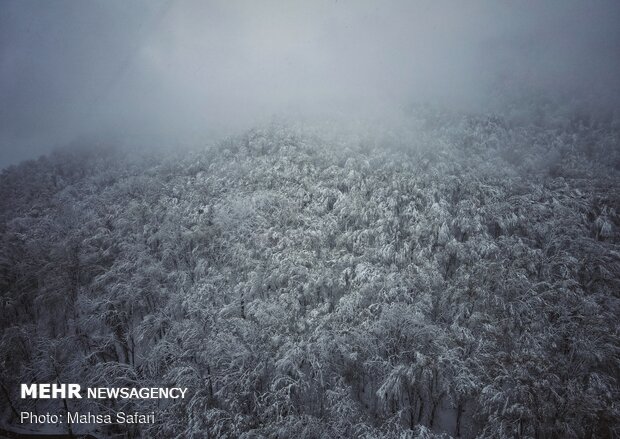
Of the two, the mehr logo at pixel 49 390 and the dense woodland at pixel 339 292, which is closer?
the dense woodland at pixel 339 292

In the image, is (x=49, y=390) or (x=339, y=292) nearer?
(x=49, y=390)

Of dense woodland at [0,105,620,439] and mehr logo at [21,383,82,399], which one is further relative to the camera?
mehr logo at [21,383,82,399]

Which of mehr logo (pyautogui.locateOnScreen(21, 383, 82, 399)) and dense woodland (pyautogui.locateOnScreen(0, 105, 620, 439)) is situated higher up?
dense woodland (pyautogui.locateOnScreen(0, 105, 620, 439))

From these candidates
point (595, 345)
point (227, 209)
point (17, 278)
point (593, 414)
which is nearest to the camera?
point (593, 414)

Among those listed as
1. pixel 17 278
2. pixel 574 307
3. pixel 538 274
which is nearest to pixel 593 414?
pixel 574 307

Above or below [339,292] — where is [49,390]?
below

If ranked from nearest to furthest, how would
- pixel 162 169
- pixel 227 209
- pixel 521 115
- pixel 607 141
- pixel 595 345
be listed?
1. pixel 595 345
2. pixel 227 209
3. pixel 607 141
4. pixel 162 169
5. pixel 521 115

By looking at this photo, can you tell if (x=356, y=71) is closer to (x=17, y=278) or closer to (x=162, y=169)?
(x=162, y=169)

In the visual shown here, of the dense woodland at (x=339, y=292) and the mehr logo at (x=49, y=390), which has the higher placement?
the dense woodland at (x=339, y=292)
